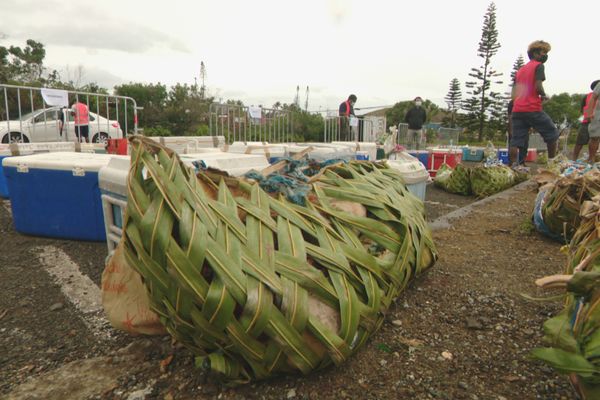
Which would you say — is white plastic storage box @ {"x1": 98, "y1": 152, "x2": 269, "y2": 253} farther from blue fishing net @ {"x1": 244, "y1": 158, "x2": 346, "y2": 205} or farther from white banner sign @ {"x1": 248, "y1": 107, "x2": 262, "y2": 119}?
white banner sign @ {"x1": 248, "y1": 107, "x2": 262, "y2": 119}

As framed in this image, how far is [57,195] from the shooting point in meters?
2.85

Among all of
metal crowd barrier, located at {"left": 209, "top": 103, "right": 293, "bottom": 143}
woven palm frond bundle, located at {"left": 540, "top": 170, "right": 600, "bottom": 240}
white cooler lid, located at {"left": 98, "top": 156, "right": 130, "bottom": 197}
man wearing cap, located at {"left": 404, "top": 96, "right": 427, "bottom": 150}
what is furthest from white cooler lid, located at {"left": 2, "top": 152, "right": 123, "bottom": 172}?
man wearing cap, located at {"left": 404, "top": 96, "right": 427, "bottom": 150}

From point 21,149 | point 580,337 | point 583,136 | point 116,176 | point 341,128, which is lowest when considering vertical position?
point 580,337

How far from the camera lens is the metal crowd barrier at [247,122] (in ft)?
25.6

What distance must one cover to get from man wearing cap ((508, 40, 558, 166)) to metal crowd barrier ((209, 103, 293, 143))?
15.2 ft

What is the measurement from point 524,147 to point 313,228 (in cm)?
658

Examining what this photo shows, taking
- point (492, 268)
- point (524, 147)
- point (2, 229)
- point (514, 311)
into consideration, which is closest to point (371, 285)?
point (514, 311)

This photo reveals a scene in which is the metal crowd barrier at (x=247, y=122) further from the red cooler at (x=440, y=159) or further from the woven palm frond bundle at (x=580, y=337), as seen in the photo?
the woven palm frond bundle at (x=580, y=337)

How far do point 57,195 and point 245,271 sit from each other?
8.05ft

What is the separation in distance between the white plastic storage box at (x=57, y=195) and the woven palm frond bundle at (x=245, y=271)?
186 cm

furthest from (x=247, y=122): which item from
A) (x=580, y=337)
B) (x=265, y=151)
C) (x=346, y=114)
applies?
(x=580, y=337)

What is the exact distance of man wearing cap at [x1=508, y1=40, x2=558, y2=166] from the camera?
5.73m

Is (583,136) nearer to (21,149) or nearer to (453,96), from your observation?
(21,149)

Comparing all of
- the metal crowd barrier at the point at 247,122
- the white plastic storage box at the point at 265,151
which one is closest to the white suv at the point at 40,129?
the metal crowd barrier at the point at 247,122
